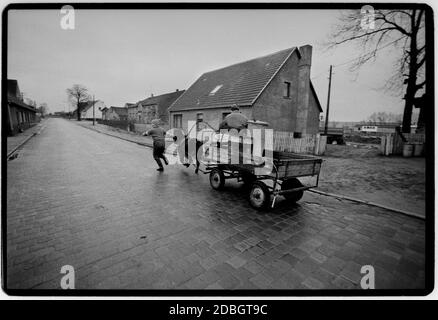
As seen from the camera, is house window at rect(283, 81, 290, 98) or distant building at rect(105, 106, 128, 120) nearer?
house window at rect(283, 81, 290, 98)

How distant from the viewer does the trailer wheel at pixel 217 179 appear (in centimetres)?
572

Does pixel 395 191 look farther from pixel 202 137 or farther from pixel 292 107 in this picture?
pixel 292 107

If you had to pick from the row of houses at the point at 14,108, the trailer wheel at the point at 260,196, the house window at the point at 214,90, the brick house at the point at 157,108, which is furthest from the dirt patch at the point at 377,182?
the brick house at the point at 157,108

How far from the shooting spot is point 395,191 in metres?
5.86

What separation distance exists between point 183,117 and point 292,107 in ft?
34.5

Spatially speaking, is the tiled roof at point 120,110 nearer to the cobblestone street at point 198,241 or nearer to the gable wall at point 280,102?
the gable wall at point 280,102

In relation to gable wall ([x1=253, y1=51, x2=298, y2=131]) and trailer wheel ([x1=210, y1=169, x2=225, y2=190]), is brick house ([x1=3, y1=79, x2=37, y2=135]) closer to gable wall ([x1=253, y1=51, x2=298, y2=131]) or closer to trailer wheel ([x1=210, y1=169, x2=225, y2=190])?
trailer wheel ([x1=210, y1=169, x2=225, y2=190])

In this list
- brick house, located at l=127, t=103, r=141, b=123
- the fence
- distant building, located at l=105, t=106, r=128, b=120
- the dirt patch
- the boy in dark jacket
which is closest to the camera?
the dirt patch

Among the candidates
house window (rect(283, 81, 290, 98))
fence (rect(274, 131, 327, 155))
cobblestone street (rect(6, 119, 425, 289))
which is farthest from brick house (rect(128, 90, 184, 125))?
cobblestone street (rect(6, 119, 425, 289))

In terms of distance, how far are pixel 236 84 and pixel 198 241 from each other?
1562 cm

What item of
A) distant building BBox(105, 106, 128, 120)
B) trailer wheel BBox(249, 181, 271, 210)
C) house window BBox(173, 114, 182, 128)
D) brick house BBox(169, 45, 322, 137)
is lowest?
trailer wheel BBox(249, 181, 271, 210)

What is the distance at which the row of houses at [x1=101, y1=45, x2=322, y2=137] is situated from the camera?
576 inches

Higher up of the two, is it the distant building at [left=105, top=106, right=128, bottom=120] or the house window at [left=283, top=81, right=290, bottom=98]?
the distant building at [left=105, top=106, right=128, bottom=120]
